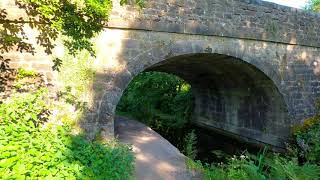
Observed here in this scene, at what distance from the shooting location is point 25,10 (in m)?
5.06

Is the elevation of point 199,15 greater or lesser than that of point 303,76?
greater

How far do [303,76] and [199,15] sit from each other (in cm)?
372

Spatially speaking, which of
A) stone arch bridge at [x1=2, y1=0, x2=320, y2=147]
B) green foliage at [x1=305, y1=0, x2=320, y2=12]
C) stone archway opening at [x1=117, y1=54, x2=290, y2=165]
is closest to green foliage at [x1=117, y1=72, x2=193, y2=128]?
stone archway opening at [x1=117, y1=54, x2=290, y2=165]

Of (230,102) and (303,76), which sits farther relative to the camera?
(230,102)

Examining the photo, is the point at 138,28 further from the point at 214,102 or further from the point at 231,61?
the point at 214,102

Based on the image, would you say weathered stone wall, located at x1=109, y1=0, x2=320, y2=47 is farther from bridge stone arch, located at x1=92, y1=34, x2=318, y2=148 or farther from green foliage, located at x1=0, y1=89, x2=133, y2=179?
green foliage, located at x1=0, y1=89, x2=133, y2=179

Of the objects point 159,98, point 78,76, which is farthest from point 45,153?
point 159,98

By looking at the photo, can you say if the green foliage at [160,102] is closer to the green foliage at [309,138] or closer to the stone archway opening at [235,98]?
the stone archway opening at [235,98]

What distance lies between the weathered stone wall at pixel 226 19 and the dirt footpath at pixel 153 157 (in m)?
2.23

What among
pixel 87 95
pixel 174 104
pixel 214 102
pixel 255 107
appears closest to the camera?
pixel 87 95

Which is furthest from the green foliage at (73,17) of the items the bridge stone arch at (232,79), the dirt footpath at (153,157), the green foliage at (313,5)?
the green foliage at (313,5)

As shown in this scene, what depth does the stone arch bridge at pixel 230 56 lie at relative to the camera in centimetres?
584

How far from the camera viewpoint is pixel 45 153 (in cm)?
351

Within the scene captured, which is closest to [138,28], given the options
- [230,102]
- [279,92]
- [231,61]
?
[231,61]
